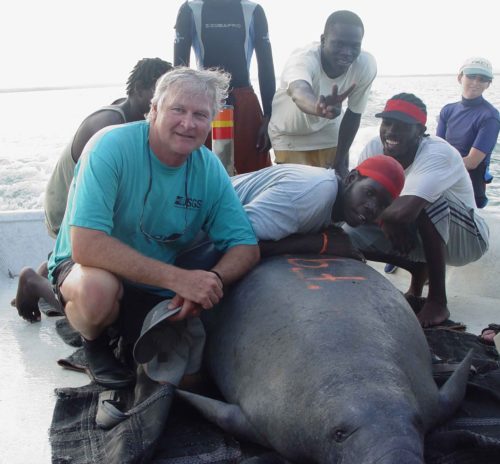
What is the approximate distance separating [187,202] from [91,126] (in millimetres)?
1077

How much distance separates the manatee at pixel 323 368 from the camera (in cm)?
205

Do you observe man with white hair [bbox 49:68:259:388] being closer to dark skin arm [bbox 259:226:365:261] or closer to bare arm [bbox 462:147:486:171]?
dark skin arm [bbox 259:226:365:261]

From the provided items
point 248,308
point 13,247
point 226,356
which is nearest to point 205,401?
point 226,356

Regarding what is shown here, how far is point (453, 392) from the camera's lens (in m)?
2.60

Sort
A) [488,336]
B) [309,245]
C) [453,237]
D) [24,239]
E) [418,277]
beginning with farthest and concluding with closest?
[24,239]
[418,277]
[453,237]
[488,336]
[309,245]

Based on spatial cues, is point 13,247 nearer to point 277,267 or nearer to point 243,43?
point 243,43

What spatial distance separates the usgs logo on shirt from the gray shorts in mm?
1532

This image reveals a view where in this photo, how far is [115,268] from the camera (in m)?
2.74

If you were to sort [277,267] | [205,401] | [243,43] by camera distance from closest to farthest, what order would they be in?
[205,401]
[277,267]
[243,43]

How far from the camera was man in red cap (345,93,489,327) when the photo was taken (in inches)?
153

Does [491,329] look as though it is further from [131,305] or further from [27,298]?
[27,298]

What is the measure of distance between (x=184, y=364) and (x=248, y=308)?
0.39 meters

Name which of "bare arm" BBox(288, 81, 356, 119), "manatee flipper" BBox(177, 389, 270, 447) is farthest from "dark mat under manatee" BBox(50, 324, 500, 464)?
"bare arm" BBox(288, 81, 356, 119)

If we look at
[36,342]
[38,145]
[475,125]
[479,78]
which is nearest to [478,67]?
[479,78]
